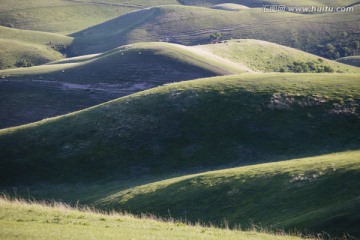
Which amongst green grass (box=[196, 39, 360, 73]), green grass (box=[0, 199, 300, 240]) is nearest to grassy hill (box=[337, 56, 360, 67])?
green grass (box=[196, 39, 360, 73])

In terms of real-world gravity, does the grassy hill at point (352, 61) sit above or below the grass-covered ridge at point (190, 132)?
below

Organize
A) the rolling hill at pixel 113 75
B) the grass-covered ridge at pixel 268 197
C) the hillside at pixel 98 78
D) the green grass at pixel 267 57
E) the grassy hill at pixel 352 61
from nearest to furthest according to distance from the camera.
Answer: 1. the grass-covered ridge at pixel 268 197
2. the hillside at pixel 98 78
3. the rolling hill at pixel 113 75
4. the green grass at pixel 267 57
5. the grassy hill at pixel 352 61

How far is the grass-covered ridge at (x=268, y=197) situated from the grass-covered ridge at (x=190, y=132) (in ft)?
29.5

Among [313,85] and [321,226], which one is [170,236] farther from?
[313,85]

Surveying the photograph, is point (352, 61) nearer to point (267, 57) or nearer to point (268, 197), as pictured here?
point (267, 57)

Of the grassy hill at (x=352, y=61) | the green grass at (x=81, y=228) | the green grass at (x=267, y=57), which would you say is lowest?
the grassy hill at (x=352, y=61)

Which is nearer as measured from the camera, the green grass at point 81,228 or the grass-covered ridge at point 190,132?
the green grass at point 81,228

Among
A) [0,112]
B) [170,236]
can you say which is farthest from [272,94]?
[0,112]

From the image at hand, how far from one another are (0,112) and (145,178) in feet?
190

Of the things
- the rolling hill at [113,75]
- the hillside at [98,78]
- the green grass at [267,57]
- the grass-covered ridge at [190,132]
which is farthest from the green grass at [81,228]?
the green grass at [267,57]

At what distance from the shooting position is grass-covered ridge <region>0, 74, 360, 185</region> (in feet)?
168

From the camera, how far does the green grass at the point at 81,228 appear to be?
66.3 feet

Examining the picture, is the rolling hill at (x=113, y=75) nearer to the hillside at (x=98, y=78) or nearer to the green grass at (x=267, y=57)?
the hillside at (x=98, y=78)

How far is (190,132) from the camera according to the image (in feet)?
184
